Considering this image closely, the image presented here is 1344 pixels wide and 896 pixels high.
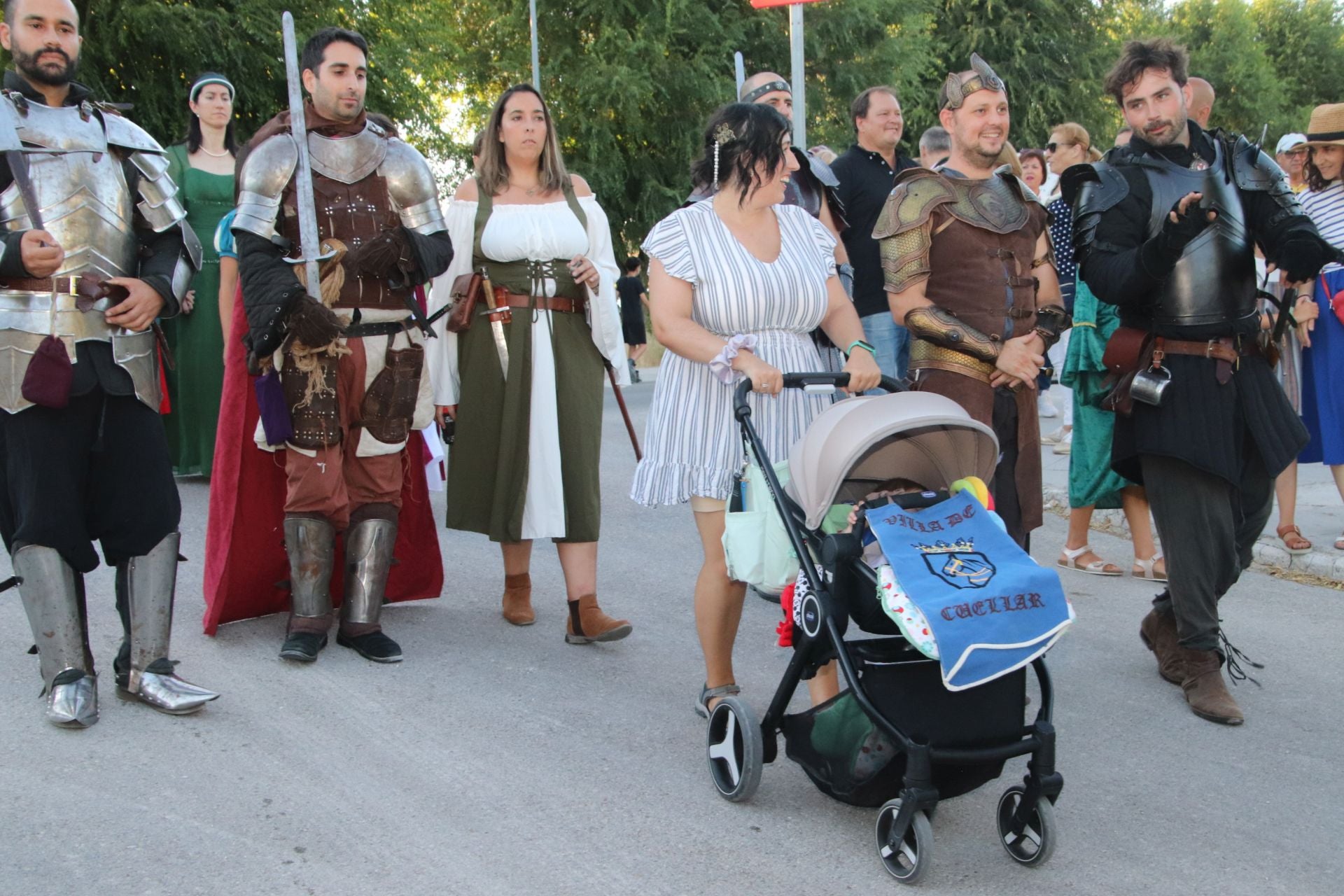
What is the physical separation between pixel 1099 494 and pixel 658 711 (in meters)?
2.79

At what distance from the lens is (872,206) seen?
682 cm

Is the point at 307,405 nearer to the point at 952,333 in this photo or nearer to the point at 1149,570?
the point at 952,333

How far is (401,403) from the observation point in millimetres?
4980

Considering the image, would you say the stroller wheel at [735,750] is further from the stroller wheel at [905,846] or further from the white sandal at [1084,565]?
the white sandal at [1084,565]

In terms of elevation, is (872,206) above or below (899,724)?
above

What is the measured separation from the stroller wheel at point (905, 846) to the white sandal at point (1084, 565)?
11.4ft

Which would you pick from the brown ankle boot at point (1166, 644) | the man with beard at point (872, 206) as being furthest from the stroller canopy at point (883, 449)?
the man with beard at point (872, 206)

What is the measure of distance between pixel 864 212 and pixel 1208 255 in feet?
8.83

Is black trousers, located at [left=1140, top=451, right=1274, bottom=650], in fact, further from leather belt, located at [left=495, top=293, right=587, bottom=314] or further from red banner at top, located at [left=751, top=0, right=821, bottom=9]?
red banner at top, located at [left=751, top=0, right=821, bottom=9]

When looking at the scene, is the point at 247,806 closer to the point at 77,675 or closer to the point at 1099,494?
the point at 77,675

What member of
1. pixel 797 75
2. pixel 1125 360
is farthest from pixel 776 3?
pixel 1125 360

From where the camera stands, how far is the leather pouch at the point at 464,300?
5.25 meters

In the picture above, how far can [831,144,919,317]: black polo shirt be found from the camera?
6855 mm

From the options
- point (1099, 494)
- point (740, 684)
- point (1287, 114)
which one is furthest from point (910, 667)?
point (1287, 114)
